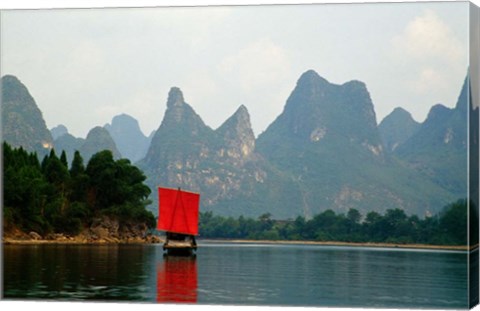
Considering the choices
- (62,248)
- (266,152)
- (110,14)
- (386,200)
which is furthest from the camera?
(266,152)

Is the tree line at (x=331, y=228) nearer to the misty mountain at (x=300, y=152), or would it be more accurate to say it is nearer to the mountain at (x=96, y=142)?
the misty mountain at (x=300, y=152)

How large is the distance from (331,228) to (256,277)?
336cm

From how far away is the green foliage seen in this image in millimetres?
17125

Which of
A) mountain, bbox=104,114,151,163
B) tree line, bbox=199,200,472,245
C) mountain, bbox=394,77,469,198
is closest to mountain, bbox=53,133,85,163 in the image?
mountain, bbox=104,114,151,163

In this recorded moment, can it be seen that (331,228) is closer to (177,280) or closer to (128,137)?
(128,137)

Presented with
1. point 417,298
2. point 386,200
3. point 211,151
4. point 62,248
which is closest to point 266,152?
point 211,151

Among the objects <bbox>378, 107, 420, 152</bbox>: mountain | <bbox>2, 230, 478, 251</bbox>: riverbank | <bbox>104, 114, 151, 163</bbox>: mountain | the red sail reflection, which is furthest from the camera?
<bbox>104, 114, 151, 163</bbox>: mountain

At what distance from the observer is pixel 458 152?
43.7 ft

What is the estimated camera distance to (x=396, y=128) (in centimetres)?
1994

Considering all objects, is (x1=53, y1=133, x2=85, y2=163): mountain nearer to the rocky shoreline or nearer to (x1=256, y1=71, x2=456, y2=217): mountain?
the rocky shoreline

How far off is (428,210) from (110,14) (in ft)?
16.7

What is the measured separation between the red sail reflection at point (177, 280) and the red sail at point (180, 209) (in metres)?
0.67

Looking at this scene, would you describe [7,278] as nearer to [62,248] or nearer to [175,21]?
[175,21]

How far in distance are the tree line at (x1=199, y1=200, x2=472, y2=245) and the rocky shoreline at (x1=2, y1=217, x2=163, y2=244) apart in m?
3.10
